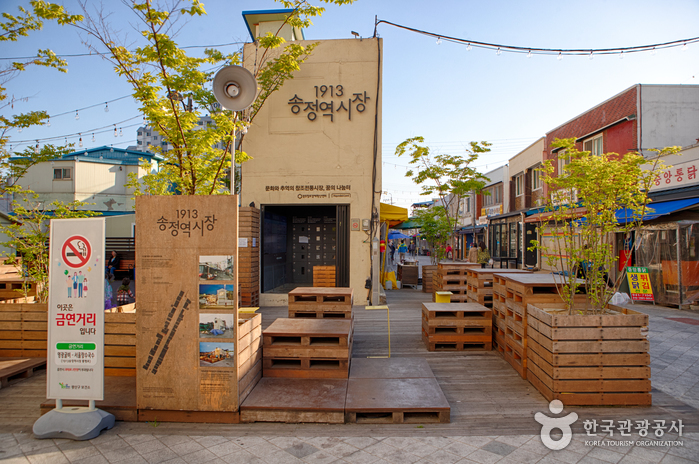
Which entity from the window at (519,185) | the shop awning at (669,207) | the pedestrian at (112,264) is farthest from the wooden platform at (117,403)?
the window at (519,185)

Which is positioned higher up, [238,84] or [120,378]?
[238,84]

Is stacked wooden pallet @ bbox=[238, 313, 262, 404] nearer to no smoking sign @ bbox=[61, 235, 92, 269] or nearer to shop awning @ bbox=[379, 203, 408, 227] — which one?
no smoking sign @ bbox=[61, 235, 92, 269]

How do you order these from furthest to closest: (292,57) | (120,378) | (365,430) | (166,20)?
(292,57)
(166,20)
(120,378)
(365,430)

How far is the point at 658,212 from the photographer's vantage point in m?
11.2

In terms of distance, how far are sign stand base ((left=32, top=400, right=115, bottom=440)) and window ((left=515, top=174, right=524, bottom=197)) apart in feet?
91.3

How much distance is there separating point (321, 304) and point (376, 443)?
12.3ft

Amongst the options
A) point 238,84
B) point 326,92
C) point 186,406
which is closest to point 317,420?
point 186,406

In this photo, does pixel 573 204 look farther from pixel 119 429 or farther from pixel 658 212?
pixel 658 212

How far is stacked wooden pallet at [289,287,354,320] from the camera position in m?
7.27

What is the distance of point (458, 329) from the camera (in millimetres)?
6773

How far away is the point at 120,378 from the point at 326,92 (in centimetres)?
963

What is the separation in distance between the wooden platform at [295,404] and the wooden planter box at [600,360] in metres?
2.64

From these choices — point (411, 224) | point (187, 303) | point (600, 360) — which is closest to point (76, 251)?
point (187, 303)

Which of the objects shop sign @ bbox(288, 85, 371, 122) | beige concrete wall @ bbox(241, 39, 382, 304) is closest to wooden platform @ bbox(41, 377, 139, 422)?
beige concrete wall @ bbox(241, 39, 382, 304)
